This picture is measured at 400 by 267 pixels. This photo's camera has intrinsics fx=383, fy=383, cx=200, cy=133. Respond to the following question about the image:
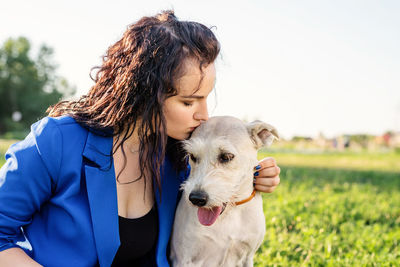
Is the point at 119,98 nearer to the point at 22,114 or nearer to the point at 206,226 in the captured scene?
the point at 206,226

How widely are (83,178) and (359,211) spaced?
4925mm

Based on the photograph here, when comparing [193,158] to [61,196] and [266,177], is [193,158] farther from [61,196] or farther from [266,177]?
[61,196]

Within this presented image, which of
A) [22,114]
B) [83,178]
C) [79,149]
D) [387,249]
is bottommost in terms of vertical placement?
[22,114]

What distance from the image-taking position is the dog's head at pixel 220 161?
3.08m

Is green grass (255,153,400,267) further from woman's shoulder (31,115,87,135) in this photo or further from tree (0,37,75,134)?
tree (0,37,75,134)

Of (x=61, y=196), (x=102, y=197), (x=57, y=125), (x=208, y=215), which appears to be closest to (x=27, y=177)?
(x=61, y=196)

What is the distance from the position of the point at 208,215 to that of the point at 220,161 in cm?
48

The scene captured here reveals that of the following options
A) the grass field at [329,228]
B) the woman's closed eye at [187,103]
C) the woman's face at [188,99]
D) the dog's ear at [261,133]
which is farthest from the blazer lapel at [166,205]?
the grass field at [329,228]

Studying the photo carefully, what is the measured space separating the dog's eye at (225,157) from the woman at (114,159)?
347 mm

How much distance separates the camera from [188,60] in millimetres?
2855

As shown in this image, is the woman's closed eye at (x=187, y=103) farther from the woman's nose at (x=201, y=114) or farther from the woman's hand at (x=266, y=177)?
the woman's hand at (x=266, y=177)

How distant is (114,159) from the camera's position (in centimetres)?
295

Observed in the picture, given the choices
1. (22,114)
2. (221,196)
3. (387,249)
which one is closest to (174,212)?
(221,196)

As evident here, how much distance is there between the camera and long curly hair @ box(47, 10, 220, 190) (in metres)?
2.77
